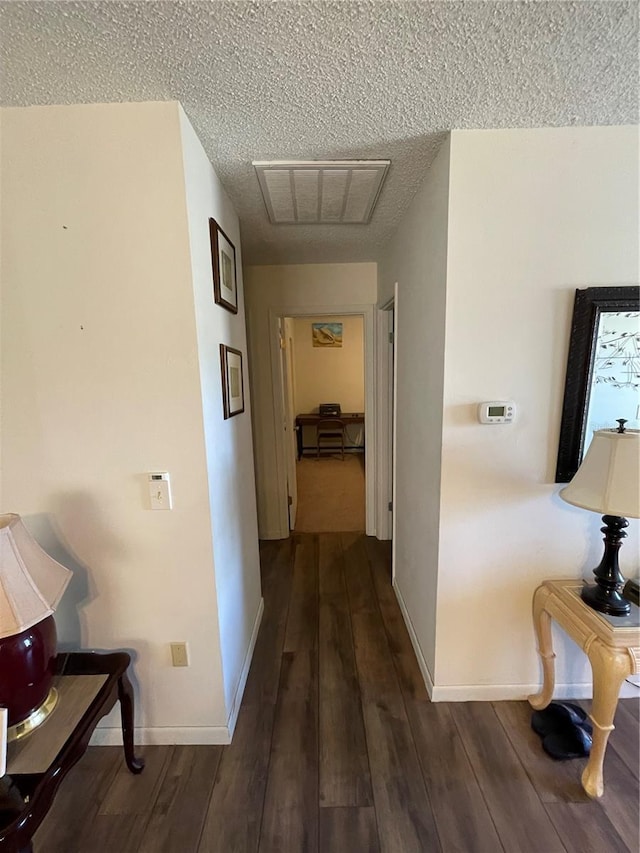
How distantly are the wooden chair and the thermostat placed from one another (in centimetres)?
441

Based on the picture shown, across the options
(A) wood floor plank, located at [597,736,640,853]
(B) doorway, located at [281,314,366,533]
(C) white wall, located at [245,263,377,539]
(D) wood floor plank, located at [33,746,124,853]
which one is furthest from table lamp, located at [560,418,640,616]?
(B) doorway, located at [281,314,366,533]

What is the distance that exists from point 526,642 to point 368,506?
1.67m

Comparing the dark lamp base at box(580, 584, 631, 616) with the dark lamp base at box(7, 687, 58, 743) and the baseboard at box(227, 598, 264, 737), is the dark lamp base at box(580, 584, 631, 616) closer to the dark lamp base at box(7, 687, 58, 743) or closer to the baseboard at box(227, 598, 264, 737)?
the baseboard at box(227, 598, 264, 737)

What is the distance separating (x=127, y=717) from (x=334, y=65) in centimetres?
A: 221

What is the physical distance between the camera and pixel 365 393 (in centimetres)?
294

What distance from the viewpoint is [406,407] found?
77.6 inches

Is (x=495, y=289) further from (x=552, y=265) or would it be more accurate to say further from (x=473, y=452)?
(x=473, y=452)

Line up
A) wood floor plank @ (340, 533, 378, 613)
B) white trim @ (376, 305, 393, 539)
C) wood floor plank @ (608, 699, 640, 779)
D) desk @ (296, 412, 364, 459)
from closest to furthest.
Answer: wood floor plank @ (608, 699, 640, 779) < wood floor plank @ (340, 533, 378, 613) < white trim @ (376, 305, 393, 539) < desk @ (296, 412, 364, 459)

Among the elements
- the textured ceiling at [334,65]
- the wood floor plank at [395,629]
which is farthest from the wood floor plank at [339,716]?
the textured ceiling at [334,65]

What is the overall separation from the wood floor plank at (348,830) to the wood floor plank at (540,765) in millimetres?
605

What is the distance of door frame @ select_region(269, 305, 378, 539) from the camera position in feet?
9.34

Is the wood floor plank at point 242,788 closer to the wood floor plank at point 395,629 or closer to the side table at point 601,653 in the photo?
the wood floor plank at point 395,629

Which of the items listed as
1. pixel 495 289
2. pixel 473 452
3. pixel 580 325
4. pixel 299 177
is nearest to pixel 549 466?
pixel 473 452

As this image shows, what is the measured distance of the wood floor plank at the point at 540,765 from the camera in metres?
1.22
